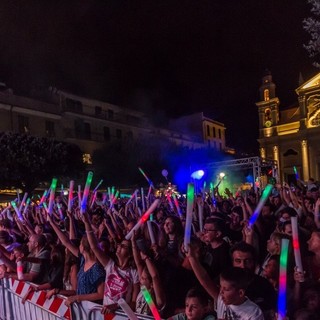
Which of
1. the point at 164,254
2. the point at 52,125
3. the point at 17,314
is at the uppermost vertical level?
the point at 52,125

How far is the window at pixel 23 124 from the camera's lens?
34.5 m

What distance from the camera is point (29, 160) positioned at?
88.3 ft

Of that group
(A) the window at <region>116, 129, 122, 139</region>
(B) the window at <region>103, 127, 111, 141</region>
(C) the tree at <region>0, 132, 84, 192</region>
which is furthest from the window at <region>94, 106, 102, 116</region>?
(C) the tree at <region>0, 132, 84, 192</region>

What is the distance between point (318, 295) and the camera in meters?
3.18

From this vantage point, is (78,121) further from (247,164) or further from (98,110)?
(247,164)

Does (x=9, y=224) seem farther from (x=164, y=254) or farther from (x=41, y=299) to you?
(x=164, y=254)

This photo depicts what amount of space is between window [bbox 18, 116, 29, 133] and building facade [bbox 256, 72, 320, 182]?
92.5 ft

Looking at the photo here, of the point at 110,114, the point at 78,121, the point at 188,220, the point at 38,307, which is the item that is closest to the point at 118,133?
the point at 110,114

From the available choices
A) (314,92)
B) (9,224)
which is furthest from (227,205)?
(314,92)

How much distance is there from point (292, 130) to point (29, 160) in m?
34.8

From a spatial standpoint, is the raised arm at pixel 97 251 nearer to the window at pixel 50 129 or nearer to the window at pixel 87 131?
the window at pixel 50 129

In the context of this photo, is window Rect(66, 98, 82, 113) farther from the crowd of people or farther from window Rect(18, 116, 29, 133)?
the crowd of people

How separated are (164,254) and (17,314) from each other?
2.23 meters

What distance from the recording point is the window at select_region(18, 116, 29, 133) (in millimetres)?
34469
